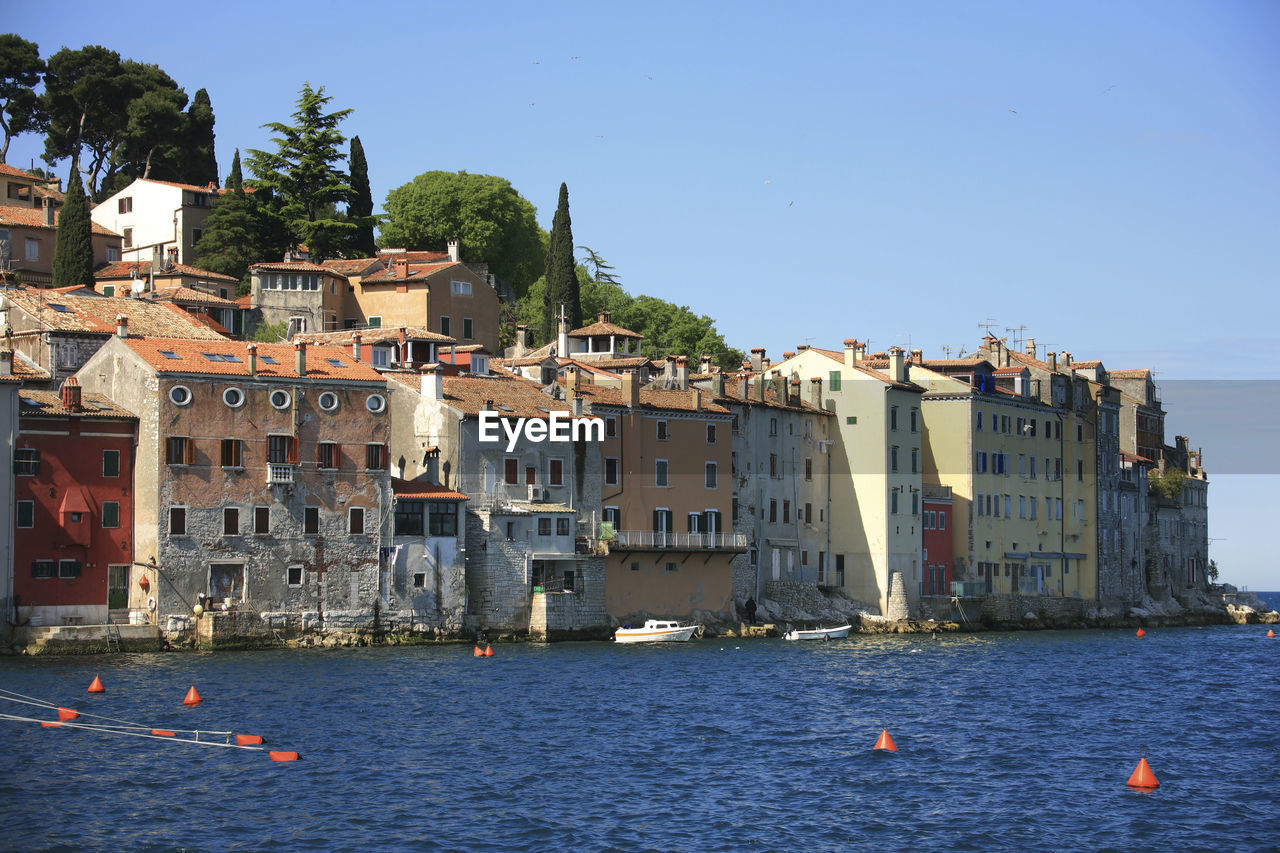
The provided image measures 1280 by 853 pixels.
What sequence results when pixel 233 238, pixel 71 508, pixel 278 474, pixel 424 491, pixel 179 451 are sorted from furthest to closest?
pixel 233 238
pixel 424 491
pixel 278 474
pixel 179 451
pixel 71 508

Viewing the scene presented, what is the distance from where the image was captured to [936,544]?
77125 millimetres

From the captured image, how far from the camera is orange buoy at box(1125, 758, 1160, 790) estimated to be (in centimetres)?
3259

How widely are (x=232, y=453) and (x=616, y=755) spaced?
856 inches

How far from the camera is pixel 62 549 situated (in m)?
49.2

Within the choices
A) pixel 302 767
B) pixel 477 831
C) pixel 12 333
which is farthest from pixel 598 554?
A: pixel 477 831

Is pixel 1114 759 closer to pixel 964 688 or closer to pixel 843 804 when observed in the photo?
pixel 843 804

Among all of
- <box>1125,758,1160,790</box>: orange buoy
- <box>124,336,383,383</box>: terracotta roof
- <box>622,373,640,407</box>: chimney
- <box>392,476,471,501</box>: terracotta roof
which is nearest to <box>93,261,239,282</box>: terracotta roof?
<box>124,336,383,383</box>: terracotta roof

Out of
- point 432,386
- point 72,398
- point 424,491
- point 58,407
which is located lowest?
point 424,491

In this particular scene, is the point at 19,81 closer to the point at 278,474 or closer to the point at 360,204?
the point at 360,204

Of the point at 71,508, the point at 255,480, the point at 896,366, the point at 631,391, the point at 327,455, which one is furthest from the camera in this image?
the point at 896,366

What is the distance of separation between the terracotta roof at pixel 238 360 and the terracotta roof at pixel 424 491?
3957 millimetres

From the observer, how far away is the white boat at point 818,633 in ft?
214

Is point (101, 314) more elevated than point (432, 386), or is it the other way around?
point (101, 314)

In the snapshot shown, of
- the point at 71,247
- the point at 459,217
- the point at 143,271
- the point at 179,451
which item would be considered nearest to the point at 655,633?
the point at 179,451
